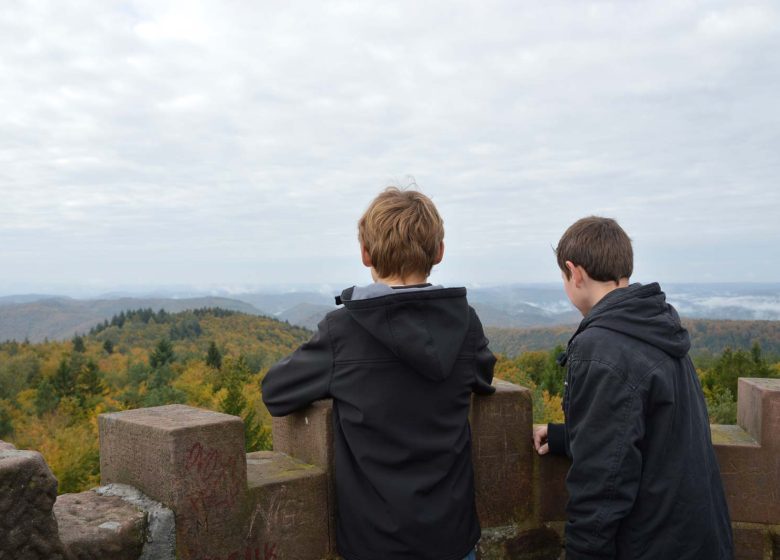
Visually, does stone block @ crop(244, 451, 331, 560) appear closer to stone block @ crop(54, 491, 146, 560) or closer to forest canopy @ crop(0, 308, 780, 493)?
stone block @ crop(54, 491, 146, 560)

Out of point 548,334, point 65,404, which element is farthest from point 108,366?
point 548,334

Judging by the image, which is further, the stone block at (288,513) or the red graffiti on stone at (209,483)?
the stone block at (288,513)

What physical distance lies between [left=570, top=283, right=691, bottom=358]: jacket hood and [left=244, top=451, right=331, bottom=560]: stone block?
1.01 m

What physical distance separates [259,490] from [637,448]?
3.86ft

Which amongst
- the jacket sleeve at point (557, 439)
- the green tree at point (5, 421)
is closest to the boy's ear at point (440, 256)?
the jacket sleeve at point (557, 439)

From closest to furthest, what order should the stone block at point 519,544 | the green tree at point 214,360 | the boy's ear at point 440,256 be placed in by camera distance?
the boy's ear at point 440,256
the stone block at point 519,544
the green tree at point 214,360

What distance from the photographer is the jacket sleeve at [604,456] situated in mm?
→ 1929

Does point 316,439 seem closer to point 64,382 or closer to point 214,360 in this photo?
point 64,382

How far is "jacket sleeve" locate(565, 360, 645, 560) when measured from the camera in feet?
6.33

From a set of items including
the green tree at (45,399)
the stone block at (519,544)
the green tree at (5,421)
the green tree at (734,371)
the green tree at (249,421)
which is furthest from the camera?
the green tree at (45,399)

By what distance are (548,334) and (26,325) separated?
150 m

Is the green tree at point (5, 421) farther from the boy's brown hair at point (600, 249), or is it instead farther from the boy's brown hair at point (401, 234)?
the boy's brown hair at point (600, 249)

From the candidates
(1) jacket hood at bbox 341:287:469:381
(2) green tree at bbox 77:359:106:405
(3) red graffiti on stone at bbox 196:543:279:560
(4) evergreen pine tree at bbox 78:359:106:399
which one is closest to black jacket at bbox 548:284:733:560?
(1) jacket hood at bbox 341:287:469:381

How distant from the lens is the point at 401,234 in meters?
1.98
